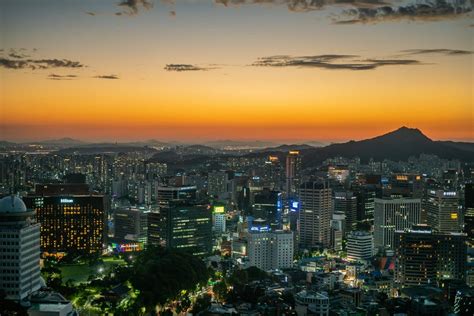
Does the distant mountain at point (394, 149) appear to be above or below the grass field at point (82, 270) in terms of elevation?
above

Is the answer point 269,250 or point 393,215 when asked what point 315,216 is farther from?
point 269,250

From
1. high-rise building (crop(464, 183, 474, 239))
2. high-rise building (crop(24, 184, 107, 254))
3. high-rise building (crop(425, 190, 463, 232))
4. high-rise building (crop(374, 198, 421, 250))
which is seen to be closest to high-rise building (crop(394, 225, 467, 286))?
high-rise building (crop(464, 183, 474, 239))

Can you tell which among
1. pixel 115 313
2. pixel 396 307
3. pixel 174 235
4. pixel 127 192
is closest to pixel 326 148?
pixel 127 192

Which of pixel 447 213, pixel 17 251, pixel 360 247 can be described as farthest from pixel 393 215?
pixel 17 251

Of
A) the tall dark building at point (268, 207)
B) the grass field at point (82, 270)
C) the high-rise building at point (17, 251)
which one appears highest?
the high-rise building at point (17, 251)

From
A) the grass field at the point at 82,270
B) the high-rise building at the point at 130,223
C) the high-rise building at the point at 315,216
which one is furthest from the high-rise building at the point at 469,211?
the grass field at the point at 82,270

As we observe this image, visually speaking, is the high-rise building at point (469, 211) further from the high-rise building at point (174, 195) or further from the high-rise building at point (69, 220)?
the high-rise building at point (69, 220)

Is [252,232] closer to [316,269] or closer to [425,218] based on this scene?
[316,269]
